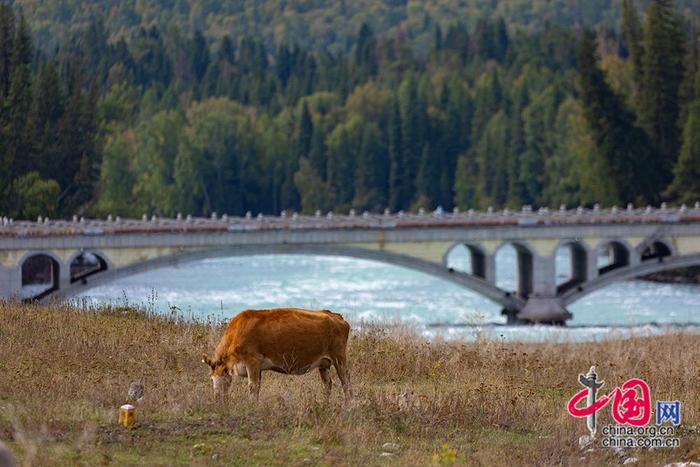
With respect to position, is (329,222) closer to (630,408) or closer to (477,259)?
→ (477,259)

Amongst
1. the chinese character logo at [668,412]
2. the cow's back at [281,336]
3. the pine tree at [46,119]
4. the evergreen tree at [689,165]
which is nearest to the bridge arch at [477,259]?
the evergreen tree at [689,165]

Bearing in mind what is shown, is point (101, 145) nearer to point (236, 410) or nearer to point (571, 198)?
point (571, 198)

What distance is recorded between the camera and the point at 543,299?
73188 mm

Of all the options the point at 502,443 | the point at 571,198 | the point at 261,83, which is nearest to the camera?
the point at 502,443

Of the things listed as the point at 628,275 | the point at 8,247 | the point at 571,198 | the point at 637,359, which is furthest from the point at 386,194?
the point at 637,359

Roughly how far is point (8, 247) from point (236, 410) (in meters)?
47.2

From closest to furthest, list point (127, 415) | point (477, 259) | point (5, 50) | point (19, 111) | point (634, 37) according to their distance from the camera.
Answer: point (127, 415), point (477, 259), point (19, 111), point (5, 50), point (634, 37)

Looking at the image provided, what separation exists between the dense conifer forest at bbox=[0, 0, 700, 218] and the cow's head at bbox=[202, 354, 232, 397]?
6556 cm

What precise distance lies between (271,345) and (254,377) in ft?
1.52

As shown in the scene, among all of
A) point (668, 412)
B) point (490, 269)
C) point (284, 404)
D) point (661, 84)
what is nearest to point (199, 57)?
point (661, 84)

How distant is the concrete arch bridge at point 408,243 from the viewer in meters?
68.4

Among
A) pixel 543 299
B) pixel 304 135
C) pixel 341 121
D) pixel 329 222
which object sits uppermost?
pixel 341 121

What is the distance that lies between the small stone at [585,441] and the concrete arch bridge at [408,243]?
47.1m

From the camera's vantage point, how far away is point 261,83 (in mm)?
171625
